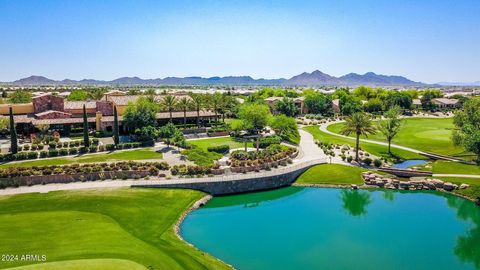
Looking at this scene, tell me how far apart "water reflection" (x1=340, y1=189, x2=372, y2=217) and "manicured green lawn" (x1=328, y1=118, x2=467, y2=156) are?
26.8 m

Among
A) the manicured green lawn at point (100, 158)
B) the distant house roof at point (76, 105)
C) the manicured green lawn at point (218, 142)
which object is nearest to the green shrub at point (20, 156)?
the manicured green lawn at point (100, 158)

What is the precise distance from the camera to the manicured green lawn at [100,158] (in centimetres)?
5362

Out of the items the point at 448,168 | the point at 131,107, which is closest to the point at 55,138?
the point at 131,107

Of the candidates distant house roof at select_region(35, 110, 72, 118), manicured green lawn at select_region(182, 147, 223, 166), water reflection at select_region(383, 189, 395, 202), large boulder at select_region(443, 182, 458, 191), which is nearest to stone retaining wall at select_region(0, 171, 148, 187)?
manicured green lawn at select_region(182, 147, 223, 166)

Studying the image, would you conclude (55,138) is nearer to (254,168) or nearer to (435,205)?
(254,168)

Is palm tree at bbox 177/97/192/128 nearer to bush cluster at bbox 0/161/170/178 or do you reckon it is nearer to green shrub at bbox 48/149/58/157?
green shrub at bbox 48/149/58/157

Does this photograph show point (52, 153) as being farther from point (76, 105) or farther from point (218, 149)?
point (76, 105)

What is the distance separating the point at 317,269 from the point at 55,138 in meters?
56.0

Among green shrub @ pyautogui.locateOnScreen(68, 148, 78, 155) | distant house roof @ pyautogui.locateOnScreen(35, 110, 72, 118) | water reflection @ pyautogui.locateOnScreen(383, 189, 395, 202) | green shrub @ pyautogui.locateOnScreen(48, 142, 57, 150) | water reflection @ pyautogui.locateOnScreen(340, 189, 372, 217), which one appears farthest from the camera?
distant house roof @ pyautogui.locateOnScreen(35, 110, 72, 118)

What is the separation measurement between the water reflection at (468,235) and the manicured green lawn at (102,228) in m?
22.4

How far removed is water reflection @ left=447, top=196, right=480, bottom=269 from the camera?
33.7 metres

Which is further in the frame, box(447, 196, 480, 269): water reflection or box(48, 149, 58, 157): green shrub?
box(48, 149, 58, 157): green shrub

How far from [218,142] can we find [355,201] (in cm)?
3223

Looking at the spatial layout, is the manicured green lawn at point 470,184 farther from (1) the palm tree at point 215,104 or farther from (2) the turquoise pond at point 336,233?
(1) the palm tree at point 215,104
